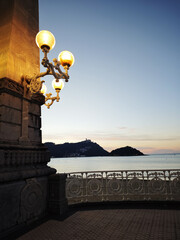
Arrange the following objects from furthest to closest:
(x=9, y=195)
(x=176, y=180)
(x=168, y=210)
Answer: (x=176, y=180) → (x=168, y=210) → (x=9, y=195)

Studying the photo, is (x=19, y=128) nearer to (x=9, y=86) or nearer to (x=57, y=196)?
(x=9, y=86)

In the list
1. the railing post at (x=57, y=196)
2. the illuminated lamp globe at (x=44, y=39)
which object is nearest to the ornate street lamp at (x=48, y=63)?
the illuminated lamp globe at (x=44, y=39)

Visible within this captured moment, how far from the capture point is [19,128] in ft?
18.1

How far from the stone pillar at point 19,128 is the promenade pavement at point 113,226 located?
690 mm

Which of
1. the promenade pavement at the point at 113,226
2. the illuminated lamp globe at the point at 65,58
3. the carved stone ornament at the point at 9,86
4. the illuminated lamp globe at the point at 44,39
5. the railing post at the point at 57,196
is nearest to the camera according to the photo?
the promenade pavement at the point at 113,226

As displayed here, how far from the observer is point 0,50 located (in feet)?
18.3

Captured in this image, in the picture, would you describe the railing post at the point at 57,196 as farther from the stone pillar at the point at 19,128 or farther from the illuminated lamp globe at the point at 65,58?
the illuminated lamp globe at the point at 65,58

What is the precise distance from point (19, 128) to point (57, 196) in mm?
2704

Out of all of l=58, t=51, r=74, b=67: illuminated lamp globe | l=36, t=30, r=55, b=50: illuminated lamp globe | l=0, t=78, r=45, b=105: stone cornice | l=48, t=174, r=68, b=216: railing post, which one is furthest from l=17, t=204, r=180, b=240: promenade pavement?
l=36, t=30, r=55, b=50: illuminated lamp globe

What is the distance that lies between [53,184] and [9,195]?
1.78 metres

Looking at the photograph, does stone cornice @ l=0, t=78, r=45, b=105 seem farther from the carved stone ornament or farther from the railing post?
the railing post

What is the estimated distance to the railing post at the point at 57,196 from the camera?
5.96 metres

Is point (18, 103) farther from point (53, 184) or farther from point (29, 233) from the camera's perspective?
point (29, 233)

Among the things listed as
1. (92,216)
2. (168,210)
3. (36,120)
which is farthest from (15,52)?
(168,210)
